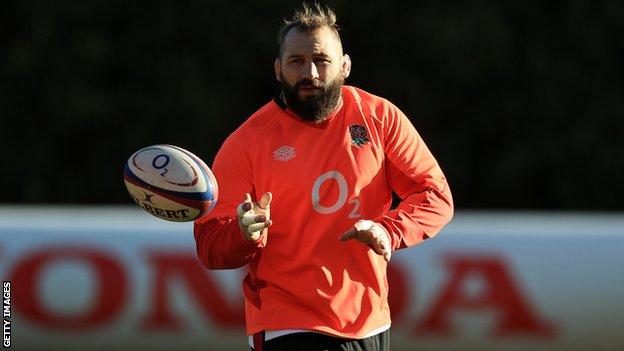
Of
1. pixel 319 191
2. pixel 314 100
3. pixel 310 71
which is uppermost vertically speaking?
pixel 310 71

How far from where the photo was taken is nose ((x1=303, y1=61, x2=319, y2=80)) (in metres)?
4.61

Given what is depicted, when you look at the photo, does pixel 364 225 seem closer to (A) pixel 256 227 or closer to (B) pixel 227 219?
(A) pixel 256 227

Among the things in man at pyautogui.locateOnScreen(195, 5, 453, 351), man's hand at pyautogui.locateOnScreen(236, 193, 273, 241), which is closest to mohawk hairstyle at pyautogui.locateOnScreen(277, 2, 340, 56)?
man at pyautogui.locateOnScreen(195, 5, 453, 351)

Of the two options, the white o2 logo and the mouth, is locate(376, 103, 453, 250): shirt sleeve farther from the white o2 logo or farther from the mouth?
the mouth

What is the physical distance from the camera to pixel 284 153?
15.1ft

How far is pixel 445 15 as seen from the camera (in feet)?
41.3

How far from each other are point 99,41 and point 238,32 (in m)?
1.42

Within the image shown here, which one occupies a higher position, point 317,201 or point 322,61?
point 322,61

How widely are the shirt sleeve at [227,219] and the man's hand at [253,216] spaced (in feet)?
0.37

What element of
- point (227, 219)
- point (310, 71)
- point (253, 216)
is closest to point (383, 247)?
point (253, 216)

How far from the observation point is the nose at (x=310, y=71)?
4.61m

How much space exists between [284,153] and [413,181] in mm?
500

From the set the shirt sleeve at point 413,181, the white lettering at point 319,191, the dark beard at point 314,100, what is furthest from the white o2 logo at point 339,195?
the dark beard at point 314,100

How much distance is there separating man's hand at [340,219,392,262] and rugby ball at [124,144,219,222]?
0.57 metres
